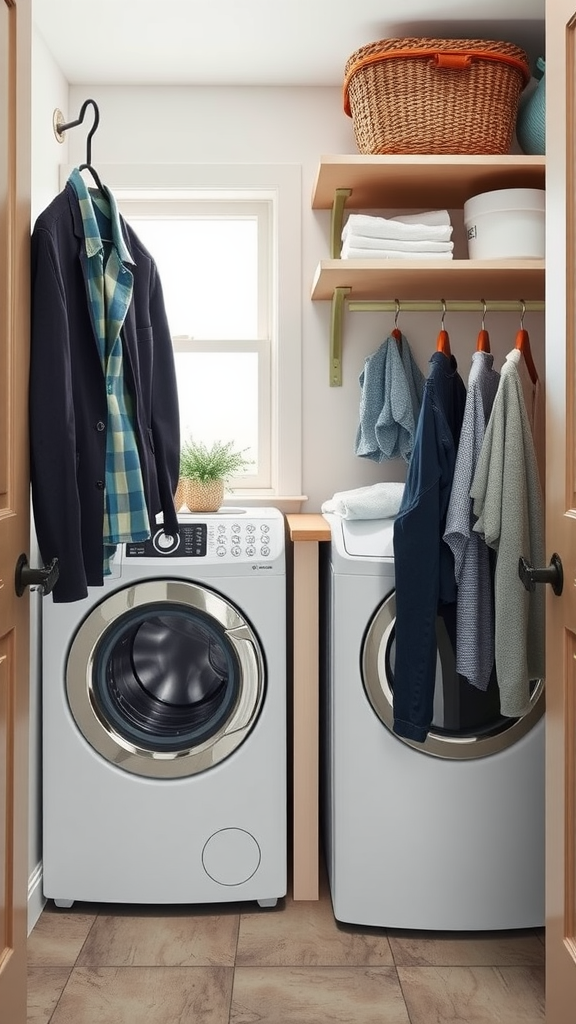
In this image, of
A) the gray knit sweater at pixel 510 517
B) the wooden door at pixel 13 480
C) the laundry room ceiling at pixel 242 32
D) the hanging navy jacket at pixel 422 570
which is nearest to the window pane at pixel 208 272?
the laundry room ceiling at pixel 242 32

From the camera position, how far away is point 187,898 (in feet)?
7.02

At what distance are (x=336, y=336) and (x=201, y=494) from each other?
2.18 ft

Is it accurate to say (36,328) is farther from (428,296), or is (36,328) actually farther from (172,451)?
(428,296)

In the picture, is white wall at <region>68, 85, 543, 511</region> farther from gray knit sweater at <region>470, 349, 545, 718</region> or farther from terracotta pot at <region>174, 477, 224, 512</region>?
gray knit sweater at <region>470, 349, 545, 718</region>

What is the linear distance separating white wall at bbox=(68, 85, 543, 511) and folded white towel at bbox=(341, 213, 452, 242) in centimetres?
42

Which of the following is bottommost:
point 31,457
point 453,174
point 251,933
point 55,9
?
point 251,933

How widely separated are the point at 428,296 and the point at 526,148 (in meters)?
0.49

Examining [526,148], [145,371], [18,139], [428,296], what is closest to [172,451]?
[145,371]

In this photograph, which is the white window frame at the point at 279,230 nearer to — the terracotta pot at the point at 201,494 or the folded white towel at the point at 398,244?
the terracotta pot at the point at 201,494

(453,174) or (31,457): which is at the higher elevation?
(453,174)

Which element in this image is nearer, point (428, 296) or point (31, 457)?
point (31, 457)

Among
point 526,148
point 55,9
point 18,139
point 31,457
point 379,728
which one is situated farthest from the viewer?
point 526,148

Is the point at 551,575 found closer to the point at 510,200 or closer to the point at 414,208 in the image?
the point at 510,200

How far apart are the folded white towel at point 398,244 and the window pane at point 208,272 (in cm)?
62
